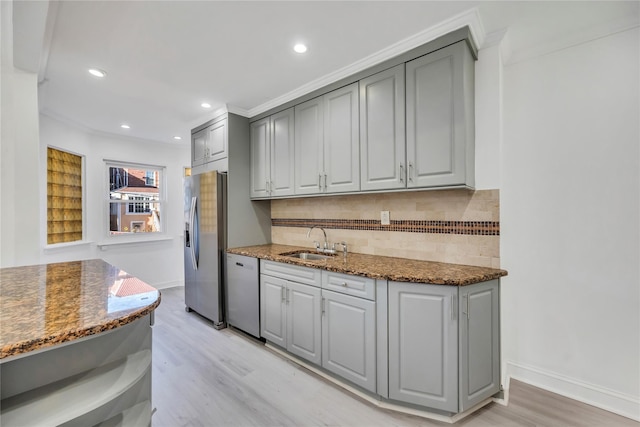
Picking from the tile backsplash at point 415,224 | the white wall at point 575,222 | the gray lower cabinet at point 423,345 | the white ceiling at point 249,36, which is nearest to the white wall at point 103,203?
the white ceiling at point 249,36

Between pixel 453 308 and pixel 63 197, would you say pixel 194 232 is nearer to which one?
pixel 63 197

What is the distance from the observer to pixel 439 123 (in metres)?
2.05

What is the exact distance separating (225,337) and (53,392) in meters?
2.15

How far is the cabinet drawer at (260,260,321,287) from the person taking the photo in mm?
2363

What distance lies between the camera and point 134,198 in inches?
188

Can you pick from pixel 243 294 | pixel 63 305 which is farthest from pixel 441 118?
pixel 243 294

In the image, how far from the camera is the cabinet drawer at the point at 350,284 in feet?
6.59

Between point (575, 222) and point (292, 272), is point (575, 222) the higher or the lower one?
the higher one

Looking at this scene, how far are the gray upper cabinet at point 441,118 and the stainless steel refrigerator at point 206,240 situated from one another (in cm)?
214

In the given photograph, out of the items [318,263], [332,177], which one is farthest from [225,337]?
[332,177]

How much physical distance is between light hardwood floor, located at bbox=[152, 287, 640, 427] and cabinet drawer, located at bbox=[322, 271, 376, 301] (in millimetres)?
735

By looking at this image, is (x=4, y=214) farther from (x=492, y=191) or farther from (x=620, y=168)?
(x=620, y=168)

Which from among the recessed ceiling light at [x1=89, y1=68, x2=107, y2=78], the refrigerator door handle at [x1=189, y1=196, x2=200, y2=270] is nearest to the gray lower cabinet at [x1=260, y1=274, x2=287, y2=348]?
the refrigerator door handle at [x1=189, y1=196, x2=200, y2=270]

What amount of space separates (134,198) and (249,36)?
3854mm
